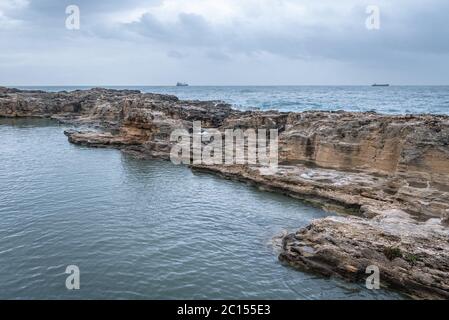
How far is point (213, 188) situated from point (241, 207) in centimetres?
506

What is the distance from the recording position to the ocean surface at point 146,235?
1620 centimetres

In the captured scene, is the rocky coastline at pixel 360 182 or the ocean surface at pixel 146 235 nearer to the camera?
the ocean surface at pixel 146 235

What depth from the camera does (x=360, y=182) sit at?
89.7ft

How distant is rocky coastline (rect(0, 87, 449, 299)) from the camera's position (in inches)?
659

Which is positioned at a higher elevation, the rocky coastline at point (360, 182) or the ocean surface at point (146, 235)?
the rocky coastline at point (360, 182)

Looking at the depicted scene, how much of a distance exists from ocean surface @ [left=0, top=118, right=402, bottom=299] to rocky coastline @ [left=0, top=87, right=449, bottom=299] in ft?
3.22

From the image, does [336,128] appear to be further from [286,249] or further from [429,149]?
[286,249]

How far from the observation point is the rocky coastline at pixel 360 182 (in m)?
16.7

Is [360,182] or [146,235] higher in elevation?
[360,182]

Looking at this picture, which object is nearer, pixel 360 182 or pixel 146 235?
pixel 146 235

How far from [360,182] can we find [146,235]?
577 inches

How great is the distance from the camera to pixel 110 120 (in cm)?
7044

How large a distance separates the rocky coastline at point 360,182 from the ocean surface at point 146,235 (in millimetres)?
980
